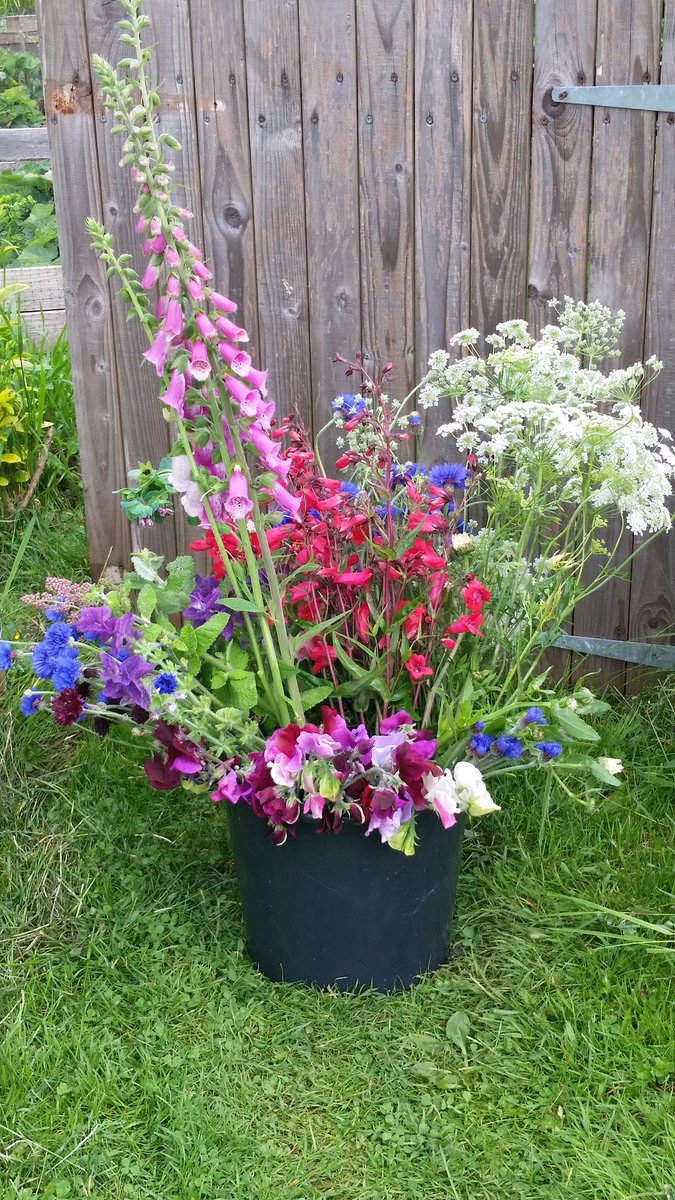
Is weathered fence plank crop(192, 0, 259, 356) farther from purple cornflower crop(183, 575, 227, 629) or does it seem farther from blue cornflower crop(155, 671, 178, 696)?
blue cornflower crop(155, 671, 178, 696)

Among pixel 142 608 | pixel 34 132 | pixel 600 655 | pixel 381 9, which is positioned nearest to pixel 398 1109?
pixel 142 608

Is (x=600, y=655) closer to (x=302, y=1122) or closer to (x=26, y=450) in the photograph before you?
(x=302, y=1122)

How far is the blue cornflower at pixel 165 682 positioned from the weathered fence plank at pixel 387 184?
1.23 m

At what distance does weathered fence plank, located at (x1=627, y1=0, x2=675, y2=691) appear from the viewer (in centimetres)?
250

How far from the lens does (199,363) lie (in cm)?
158

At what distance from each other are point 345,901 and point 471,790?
32 cm

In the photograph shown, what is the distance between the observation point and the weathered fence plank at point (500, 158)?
8.13 ft

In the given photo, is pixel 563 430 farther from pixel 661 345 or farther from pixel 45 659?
pixel 661 345

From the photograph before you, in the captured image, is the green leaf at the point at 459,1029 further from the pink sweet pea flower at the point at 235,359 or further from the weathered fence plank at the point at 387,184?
the weathered fence plank at the point at 387,184

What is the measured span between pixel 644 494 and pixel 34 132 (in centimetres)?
455

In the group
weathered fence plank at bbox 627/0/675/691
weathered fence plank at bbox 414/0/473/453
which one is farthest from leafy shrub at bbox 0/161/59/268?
weathered fence plank at bbox 627/0/675/691

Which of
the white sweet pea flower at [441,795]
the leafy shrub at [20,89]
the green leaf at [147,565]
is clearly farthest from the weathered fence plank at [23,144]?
the white sweet pea flower at [441,795]

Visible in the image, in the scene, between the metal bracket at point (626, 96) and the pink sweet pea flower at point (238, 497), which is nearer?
the pink sweet pea flower at point (238, 497)

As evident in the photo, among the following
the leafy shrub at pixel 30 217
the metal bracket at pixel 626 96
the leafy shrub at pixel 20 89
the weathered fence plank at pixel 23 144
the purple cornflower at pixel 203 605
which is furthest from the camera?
the leafy shrub at pixel 20 89
